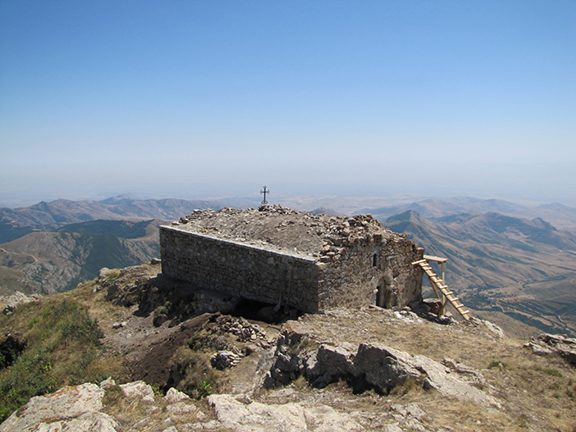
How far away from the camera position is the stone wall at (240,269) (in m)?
Answer: 12.4

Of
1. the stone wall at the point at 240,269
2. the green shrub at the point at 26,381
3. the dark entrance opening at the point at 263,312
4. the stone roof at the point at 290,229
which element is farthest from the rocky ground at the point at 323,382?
the stone roof at the point at 290,229

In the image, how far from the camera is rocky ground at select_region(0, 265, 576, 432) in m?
6.08

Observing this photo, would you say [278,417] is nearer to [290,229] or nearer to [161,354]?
[161,354]

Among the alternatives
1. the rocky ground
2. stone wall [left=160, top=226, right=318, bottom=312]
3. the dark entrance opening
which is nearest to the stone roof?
stone wall [left=160, top=226, right=318, bottom=312]

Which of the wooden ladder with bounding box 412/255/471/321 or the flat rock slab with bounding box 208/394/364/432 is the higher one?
the flat rock slab with bounding box 208/394/364/432

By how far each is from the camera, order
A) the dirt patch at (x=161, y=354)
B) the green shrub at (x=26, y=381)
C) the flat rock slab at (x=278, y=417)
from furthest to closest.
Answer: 1. the dirt patch at (x=161, y=354)
2. the green shrub at (x=26, y=381)
3. the flat rock slab at (x=278, y=417)

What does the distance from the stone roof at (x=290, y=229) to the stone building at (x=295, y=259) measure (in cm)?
4

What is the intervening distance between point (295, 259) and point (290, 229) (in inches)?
104

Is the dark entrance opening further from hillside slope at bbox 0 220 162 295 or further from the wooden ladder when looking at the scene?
hillside slope at bbox 0 220 162 295

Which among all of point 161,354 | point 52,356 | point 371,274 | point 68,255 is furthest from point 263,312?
point 68,255

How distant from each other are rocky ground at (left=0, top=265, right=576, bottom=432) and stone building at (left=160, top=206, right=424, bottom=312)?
115 cm

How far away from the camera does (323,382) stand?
821cm

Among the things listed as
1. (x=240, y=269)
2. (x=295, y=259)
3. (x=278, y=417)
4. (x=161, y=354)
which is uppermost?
(x=295, y=259)

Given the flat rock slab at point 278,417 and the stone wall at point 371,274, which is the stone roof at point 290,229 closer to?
the stone wall at point 371,274
